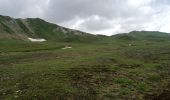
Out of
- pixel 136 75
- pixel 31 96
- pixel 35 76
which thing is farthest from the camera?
pixel 136 75

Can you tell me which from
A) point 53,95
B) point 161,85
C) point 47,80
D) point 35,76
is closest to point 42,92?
point 53,95

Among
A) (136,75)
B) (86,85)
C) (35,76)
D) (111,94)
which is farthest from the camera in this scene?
(136,75)

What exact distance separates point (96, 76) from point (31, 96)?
15.2 m

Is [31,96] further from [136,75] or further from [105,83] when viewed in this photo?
[136,75]

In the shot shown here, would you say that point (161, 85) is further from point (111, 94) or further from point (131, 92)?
point (111, 94)

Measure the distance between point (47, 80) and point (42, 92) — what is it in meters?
6.00

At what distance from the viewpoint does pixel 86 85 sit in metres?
33.5

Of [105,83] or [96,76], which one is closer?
[105,83]

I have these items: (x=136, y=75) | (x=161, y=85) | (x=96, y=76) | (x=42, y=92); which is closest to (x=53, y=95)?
(x=42, y=92)

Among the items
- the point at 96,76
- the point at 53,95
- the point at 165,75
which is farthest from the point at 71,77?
the point at 165,75

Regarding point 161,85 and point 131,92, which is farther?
point 161,85

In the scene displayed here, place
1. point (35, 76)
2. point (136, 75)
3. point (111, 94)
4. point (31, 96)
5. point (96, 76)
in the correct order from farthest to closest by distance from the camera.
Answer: point (136, 75)
point (96, 76)
point (35, 76)
point (111, 94)
point (31, 96)

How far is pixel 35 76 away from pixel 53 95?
33.1 feet

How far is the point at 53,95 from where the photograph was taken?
27.5 metres
